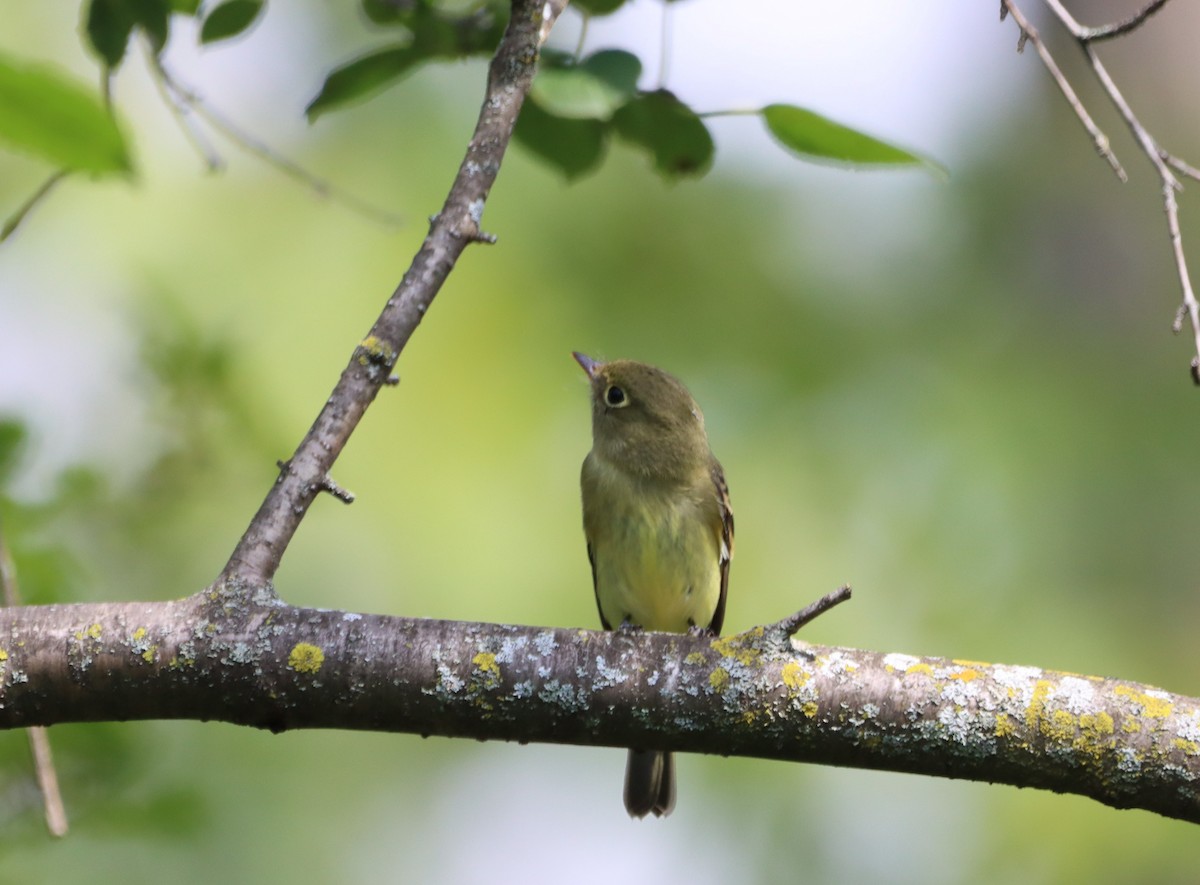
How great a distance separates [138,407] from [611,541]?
2592 mm

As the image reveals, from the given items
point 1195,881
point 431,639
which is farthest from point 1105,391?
point 431,639

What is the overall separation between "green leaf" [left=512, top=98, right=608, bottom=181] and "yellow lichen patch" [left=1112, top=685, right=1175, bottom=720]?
6.45 feet

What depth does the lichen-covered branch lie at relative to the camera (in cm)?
268

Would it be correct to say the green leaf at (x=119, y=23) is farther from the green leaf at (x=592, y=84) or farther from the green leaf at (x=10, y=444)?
the green leaf at (x=10, y=444)

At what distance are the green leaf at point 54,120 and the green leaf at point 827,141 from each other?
5.86 feet

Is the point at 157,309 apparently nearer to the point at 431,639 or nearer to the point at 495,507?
the point at 495,507

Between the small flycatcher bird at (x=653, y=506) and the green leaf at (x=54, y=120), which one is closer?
the green leaf at (x=54, y=120)

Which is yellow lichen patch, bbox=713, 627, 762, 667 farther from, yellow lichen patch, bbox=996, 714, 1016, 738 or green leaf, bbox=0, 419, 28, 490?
green leaf, bbox=0, 419, 28, 490

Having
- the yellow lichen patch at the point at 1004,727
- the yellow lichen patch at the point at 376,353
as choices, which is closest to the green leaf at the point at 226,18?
the yellow lichen patch at the point at 376,353

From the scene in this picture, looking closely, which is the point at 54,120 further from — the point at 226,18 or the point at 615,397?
the point at 615,397

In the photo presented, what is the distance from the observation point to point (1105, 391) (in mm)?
9742

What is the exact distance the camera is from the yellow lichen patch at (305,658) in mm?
2730

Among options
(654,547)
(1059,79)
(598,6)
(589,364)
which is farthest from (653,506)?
(1059,79)

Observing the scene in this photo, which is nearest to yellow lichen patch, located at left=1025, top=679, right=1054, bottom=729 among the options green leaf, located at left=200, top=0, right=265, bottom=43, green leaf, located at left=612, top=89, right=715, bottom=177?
green leaf, located at left=612, top=89, right=715, bottom=177
